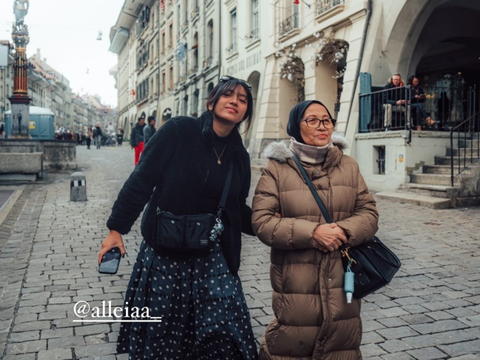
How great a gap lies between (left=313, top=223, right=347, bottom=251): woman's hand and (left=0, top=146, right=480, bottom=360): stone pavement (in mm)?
1263

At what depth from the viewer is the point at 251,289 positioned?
4.67m

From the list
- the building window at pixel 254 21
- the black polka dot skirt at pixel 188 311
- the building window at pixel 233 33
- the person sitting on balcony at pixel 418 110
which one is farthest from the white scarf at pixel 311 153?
the building window at pixel 233 33

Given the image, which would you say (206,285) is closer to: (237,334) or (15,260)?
(237,334)

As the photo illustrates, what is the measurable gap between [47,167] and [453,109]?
14.0 metres

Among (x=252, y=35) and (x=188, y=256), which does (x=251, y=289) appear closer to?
(x=188, y=256)

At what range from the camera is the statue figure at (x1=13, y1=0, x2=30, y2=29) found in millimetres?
16766

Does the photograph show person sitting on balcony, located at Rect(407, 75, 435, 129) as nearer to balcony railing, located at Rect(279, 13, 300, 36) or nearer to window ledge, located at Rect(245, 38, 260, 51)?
balcony railing, located at Rect(279, 13, 300, 36)

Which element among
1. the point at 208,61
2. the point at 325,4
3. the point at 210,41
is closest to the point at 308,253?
the point at 325,4

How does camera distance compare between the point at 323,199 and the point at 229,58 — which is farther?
the point at 229,58

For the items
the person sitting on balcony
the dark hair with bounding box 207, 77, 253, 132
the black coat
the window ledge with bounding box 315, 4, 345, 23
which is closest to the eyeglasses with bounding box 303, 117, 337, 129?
the dark hair with bounding box 207, 77, 253, 132

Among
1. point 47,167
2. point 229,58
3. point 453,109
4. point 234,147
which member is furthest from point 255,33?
point 234,147

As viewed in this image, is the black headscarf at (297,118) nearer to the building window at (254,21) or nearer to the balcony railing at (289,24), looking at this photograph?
the balcony railing at (289,24)

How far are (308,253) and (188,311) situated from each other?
2.24ft

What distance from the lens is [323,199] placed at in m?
2.52
